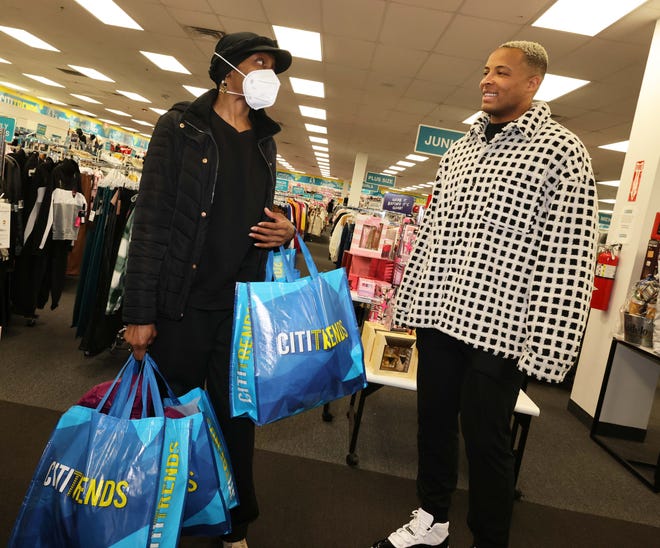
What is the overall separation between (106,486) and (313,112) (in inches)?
416

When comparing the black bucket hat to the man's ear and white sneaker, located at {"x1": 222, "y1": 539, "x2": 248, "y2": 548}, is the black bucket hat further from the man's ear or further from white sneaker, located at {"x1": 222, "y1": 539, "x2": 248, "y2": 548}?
white sneaker, located at {"x1": 222, "y1": 539, "x2": 248, "y2": 548}

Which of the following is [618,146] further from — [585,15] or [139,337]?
[139,337]

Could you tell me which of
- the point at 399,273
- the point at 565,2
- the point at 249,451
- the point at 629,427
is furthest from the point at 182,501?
the point at 565,2

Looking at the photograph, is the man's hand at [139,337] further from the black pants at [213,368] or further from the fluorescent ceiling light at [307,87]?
the fluorescent ceiling light at [307,87]

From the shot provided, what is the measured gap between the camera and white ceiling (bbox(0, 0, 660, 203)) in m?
4.95

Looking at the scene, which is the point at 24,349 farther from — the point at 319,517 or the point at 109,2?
the point at 109,2

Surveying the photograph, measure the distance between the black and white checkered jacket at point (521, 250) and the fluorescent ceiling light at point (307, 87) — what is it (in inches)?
286

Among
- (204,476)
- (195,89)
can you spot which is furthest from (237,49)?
(195,89)

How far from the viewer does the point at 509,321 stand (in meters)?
1.44

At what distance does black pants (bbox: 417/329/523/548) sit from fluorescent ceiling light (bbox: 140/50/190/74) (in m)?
8.28

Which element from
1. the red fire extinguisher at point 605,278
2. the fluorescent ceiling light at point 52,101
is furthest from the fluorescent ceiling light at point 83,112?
the red fire extinguisher at point 605,278

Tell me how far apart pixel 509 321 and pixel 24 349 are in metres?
3.48

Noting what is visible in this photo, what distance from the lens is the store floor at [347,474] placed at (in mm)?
2012

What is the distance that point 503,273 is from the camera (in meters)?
1.46
